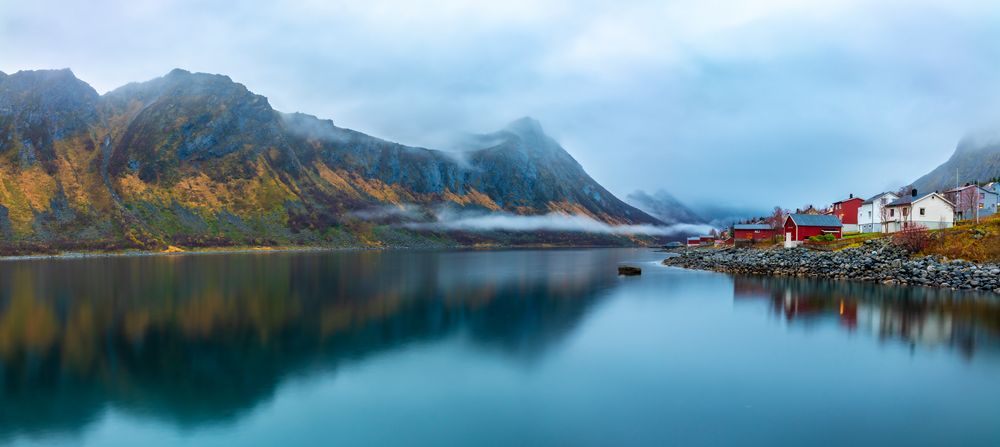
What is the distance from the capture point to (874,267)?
55.0 m

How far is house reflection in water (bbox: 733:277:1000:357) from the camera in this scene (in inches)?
1087

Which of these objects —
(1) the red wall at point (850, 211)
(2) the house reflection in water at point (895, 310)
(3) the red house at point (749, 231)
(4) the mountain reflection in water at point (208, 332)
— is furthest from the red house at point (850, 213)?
(4) the mountain reflection in water at point (208, 332)

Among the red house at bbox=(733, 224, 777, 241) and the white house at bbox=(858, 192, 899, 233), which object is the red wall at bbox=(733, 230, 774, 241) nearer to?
the red house at bbox=(733, 224, 777, 241)

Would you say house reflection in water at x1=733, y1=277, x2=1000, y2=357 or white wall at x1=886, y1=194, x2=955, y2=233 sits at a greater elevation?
white wall at x1=886, y1=194, x2=955, y2=233

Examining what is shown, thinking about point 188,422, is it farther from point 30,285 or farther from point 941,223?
point 941,223

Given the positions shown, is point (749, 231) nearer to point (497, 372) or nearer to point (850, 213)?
point (850, 213)

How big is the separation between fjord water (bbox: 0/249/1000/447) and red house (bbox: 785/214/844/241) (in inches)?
1605

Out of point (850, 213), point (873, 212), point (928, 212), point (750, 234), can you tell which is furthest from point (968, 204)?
point (750, 234)

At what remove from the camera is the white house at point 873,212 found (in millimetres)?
81169

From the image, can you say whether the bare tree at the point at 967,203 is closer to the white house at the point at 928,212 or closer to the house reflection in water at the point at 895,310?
the white house at the point at 928,212

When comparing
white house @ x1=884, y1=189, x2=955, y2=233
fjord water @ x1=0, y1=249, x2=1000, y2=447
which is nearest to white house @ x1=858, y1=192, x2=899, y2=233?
white house @ x1=884, y1=189, x2=955, y2=233

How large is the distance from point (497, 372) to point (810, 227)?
243 ft

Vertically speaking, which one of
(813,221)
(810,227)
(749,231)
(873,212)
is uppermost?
(873,212)

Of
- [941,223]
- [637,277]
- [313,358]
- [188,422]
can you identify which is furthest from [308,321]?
[941,223]
